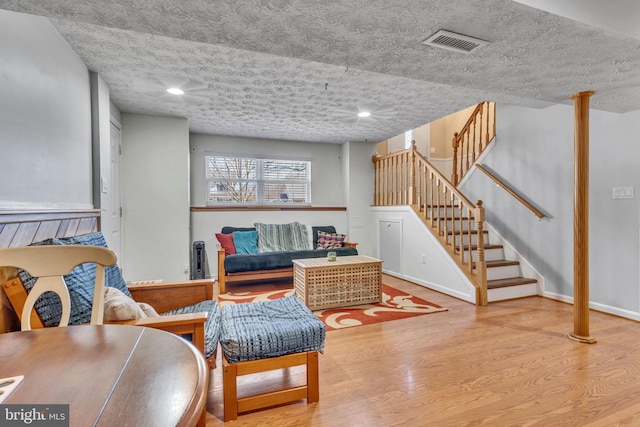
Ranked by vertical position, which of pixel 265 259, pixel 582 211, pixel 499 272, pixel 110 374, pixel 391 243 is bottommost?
pixel 499 272

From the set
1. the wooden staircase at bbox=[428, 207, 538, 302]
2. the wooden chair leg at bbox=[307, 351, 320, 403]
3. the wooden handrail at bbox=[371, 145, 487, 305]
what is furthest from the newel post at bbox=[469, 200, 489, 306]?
the wooden chair leg at bbox=[307, 351, 320, 403]

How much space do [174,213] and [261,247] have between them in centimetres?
125

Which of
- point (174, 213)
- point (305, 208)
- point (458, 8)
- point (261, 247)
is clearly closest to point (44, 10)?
point (458, 8)

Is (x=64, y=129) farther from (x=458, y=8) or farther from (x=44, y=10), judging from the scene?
(x=458, y=8)

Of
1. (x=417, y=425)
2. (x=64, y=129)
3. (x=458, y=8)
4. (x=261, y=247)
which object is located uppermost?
(x=458, y=8)

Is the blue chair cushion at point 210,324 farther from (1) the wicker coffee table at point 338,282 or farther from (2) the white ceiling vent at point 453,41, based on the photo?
(2) the white ceiling vent at point 453,41

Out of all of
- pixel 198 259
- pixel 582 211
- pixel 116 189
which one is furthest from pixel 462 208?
pixel 116 189

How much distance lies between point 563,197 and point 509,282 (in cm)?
111

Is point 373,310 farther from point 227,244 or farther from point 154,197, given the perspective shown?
point 154,197

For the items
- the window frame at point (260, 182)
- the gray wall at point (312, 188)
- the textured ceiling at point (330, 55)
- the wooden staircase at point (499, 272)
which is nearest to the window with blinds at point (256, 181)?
the window frame at point (260, 182)

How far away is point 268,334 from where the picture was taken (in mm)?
1660

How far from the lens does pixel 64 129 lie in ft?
6.76

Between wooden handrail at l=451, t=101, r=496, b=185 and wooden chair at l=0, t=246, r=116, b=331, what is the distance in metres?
4.68

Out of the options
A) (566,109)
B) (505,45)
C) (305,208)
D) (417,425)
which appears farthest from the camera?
(305,208)
